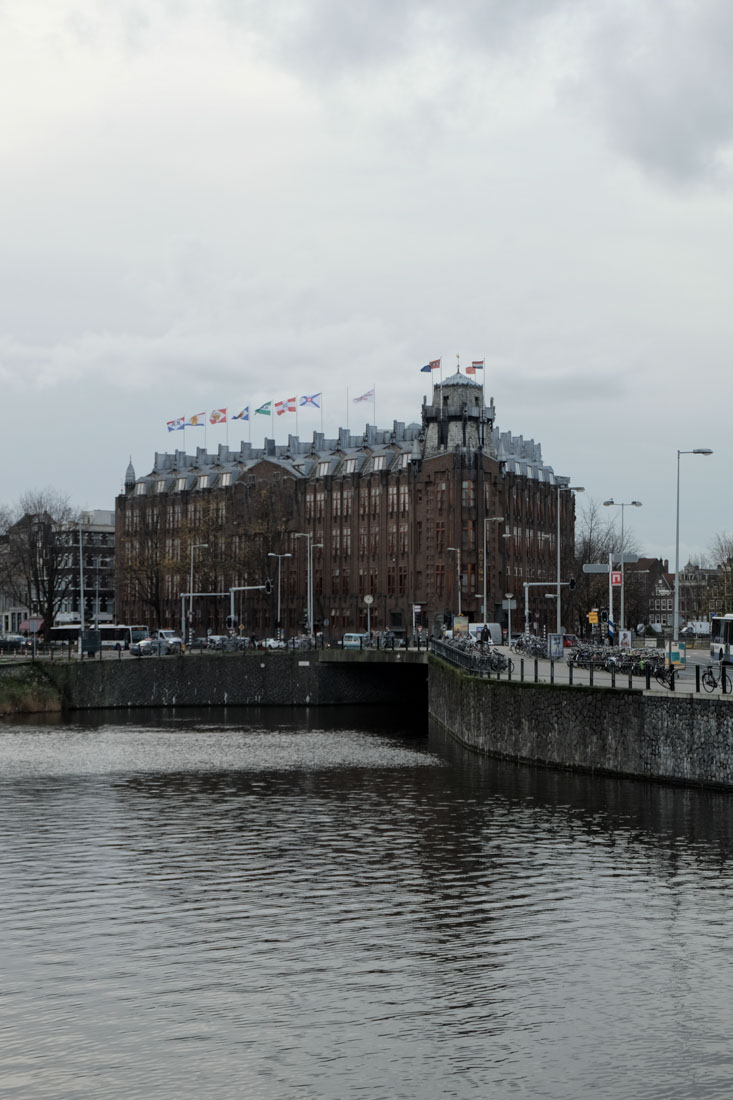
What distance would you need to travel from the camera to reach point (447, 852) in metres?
30.6

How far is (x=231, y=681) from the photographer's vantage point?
3812 inches

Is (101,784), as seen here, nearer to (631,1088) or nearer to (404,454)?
(631,1088)

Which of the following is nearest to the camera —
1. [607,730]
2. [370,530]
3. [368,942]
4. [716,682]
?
[368,942]

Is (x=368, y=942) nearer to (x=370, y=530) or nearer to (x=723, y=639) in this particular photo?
(x=723, y=639)

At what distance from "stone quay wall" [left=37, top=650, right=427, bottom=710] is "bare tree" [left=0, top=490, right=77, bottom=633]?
132ft

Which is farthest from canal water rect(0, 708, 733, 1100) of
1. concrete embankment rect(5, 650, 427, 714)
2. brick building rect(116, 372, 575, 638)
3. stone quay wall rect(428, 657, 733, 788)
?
brick building rect(116, 372, 575, 638)

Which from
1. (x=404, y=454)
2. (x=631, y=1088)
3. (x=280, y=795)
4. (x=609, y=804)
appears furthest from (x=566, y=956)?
(x=404, y=454)

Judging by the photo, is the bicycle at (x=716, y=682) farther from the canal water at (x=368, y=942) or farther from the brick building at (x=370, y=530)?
the brick building at (x=370, y=530)

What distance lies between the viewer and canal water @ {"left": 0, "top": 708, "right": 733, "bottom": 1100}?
1622 centimetres

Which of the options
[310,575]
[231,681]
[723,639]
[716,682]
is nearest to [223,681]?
[231,681]

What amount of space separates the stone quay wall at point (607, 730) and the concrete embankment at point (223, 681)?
131 ft

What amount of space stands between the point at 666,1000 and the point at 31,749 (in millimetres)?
44497

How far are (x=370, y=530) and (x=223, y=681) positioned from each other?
6233cm

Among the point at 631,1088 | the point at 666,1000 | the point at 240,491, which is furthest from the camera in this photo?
the point at 240,491
